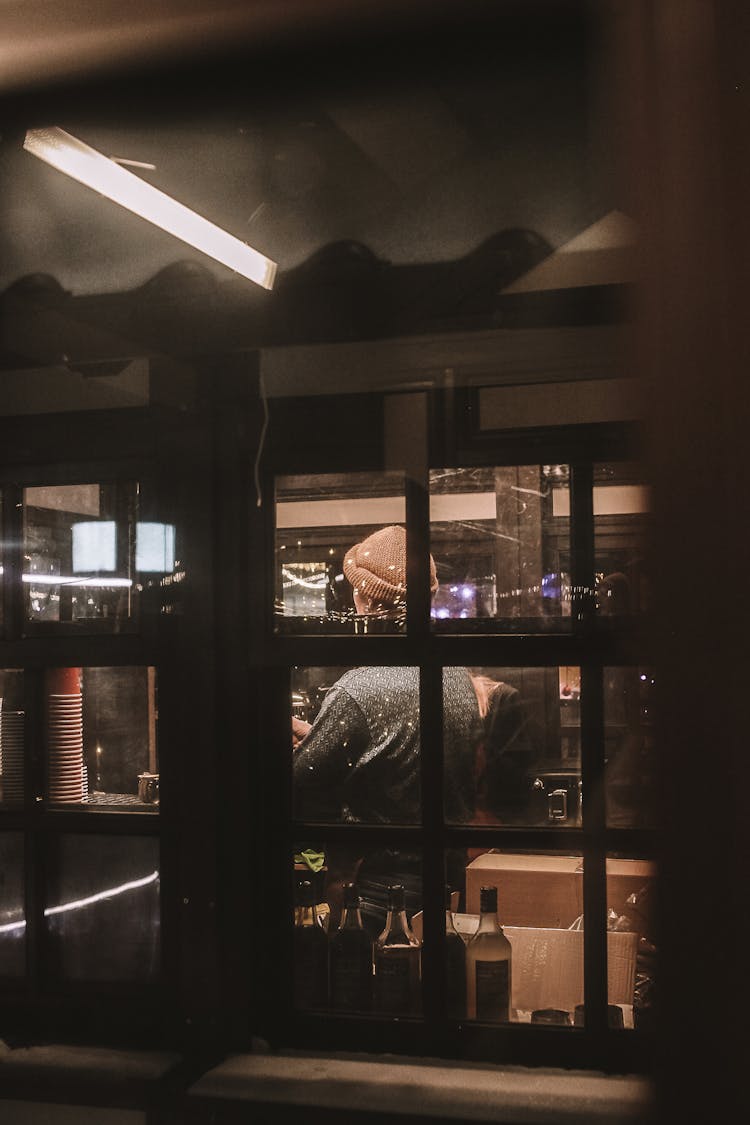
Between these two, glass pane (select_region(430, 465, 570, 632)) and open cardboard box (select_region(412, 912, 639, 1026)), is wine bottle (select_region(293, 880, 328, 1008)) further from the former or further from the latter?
glass pane (select_region(430, 465, 570, 632))

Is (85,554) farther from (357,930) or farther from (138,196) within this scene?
(357,930)

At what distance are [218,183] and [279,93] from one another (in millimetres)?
365

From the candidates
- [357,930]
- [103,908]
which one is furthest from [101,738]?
[357,930]

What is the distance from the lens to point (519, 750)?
7.45 feet

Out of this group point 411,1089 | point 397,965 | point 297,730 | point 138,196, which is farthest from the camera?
point 297,730

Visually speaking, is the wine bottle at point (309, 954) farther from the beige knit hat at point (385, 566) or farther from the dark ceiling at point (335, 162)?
the dark ceiling at point (335, 162)

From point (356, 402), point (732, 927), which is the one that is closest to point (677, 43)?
point (732, 927)

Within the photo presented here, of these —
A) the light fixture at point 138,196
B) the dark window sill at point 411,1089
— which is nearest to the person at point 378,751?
the dark window sill at point 411,1089

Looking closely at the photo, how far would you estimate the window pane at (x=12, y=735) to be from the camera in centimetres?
253

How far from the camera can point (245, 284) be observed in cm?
201

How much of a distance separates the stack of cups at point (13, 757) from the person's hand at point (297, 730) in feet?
2.49

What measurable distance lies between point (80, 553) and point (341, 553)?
29.6 inches

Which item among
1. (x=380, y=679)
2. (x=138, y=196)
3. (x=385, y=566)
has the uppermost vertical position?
(x=138, y=196)

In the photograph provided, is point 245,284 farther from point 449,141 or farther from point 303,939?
point 303,939
